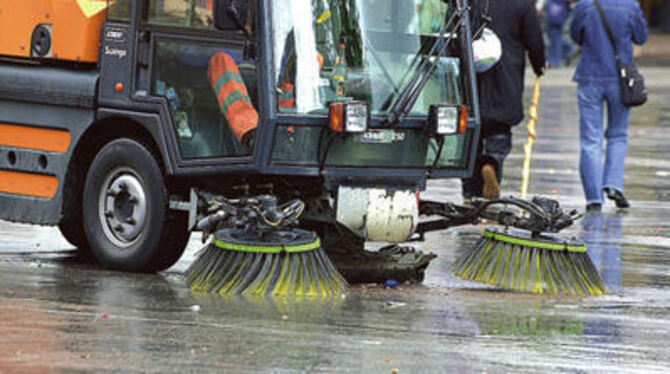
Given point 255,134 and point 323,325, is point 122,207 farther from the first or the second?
point 323,325

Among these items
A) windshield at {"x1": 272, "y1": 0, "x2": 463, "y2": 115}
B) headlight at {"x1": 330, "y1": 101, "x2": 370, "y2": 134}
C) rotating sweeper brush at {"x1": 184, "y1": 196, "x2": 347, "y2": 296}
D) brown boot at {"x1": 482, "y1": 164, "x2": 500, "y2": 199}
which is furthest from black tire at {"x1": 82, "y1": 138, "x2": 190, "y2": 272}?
brown boot at {"x1": 482, "y1": 164, "x2": 500, "y2": 199}

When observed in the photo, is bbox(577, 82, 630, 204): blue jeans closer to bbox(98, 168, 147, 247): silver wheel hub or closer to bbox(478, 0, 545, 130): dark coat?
bbox(478, 0, 545, 130): dark coat

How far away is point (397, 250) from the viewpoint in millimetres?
10773

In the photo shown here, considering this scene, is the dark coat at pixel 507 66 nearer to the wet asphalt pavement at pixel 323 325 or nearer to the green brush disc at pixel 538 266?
the wet asphalt pavement at pixel 323 325

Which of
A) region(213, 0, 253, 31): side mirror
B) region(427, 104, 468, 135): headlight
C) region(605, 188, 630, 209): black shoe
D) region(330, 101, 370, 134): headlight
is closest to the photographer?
region(213, 0, 253, 31): side mirror

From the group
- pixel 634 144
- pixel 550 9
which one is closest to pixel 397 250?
pixel 634 144

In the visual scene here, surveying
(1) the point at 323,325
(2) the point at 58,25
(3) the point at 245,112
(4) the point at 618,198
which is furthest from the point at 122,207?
(4) the point at 618,198

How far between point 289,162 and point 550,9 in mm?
29389

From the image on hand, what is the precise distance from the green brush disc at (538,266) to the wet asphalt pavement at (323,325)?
0.10m

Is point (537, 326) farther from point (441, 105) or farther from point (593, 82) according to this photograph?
point (593, 82)

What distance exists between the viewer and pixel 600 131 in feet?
51.6

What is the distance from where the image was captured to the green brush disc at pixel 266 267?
936cm

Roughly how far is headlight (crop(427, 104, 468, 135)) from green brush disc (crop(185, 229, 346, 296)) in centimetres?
104

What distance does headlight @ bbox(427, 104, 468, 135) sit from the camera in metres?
10.1
